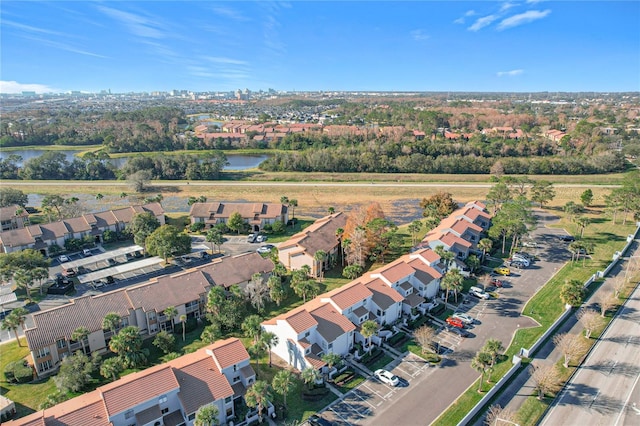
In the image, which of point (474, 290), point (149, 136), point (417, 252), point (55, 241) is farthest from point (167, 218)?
point (149, 136)

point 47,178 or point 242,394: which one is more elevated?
point 47,178

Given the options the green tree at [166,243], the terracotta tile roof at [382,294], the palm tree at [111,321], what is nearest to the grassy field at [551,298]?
the terracotta tile roof at [382,294]

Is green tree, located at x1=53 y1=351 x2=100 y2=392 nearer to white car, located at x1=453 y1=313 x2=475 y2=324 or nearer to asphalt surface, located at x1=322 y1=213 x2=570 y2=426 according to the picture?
asphalt surface, located at x1=322 y1=213 x2=570 y2=426

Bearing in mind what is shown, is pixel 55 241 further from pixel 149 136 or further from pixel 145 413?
pixel 149 136

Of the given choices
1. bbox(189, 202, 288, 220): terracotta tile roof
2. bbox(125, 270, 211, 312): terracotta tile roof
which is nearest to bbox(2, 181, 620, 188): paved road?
bbox(189, 202, 288, 220): terracotta tile roof

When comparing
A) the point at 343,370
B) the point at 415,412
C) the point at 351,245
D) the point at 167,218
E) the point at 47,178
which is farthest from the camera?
the point at 47,178

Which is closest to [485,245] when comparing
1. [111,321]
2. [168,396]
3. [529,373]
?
[529,373]
